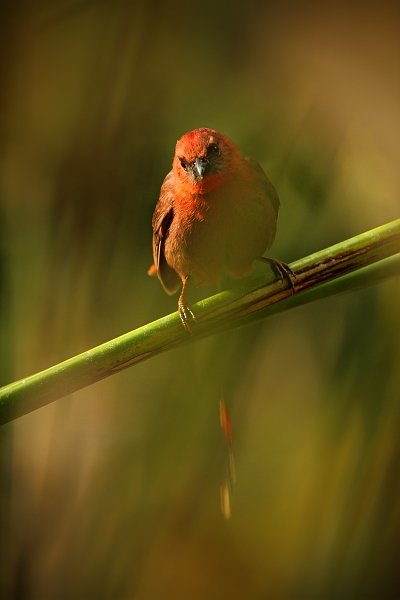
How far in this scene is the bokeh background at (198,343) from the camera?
1.45 metres

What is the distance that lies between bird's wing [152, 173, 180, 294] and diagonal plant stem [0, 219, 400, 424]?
66cm

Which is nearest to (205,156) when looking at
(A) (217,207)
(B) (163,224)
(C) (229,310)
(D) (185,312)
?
(A) (217,207)

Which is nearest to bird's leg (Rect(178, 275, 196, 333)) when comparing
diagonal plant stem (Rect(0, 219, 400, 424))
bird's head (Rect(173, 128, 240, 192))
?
diagonal plant stem (Rect(0, 219, 400, 424))

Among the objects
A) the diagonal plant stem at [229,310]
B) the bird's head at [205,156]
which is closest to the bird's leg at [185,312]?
the diagonal plant stem at [229,310]

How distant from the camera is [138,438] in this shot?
172 centimetres

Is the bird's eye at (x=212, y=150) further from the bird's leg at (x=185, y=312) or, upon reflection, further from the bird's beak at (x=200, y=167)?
the bird's leg at (x=185, y=312)

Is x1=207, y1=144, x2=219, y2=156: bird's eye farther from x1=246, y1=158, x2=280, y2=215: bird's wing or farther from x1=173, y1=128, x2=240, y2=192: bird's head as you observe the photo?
x1=246, y1=158, x2=280, y2=215: bird's wing

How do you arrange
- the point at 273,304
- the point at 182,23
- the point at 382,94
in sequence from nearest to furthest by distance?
the point at 273,304 < the point at 382,94 < the point at 182,23

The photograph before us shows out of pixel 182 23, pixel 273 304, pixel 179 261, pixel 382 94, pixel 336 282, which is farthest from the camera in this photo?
pixel 182 23

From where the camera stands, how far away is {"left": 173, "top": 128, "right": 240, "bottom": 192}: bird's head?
1.99 m

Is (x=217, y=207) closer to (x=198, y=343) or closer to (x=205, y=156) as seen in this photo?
(x=205, y=156)

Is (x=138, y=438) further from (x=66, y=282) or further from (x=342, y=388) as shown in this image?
(x=342, y=388)

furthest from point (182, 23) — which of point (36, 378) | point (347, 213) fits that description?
point (36, 378)

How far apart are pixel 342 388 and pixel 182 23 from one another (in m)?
1.37
